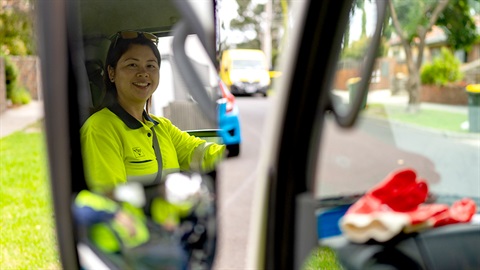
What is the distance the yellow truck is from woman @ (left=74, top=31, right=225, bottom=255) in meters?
0.11

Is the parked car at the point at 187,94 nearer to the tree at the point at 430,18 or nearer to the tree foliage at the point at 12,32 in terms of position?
the tree at the point at 430,18

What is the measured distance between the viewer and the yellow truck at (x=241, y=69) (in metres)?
0.94

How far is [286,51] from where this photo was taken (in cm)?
95

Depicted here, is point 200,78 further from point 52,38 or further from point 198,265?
point 198,265

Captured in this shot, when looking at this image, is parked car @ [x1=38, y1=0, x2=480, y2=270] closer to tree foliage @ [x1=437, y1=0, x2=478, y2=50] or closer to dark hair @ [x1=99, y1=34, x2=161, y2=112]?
dark hair @ [x1=99, y1=34, x2=161, y2=112]

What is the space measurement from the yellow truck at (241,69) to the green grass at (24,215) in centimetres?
85

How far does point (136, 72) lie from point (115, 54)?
4 centimetres

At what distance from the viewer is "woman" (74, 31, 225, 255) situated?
83cm

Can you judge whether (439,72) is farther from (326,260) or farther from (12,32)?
(12,32)

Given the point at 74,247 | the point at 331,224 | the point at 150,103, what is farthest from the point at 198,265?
the point at 331,224

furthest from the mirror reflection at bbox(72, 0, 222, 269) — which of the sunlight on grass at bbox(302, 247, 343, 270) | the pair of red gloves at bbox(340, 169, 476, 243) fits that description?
the pair of red gloves at bbox(340, 169, 476, 243)

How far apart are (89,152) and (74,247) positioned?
16cm

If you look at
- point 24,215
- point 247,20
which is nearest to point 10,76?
point 24,215

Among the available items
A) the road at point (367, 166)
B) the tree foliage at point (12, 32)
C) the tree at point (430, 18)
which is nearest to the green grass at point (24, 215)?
the road at point (367, 166)
